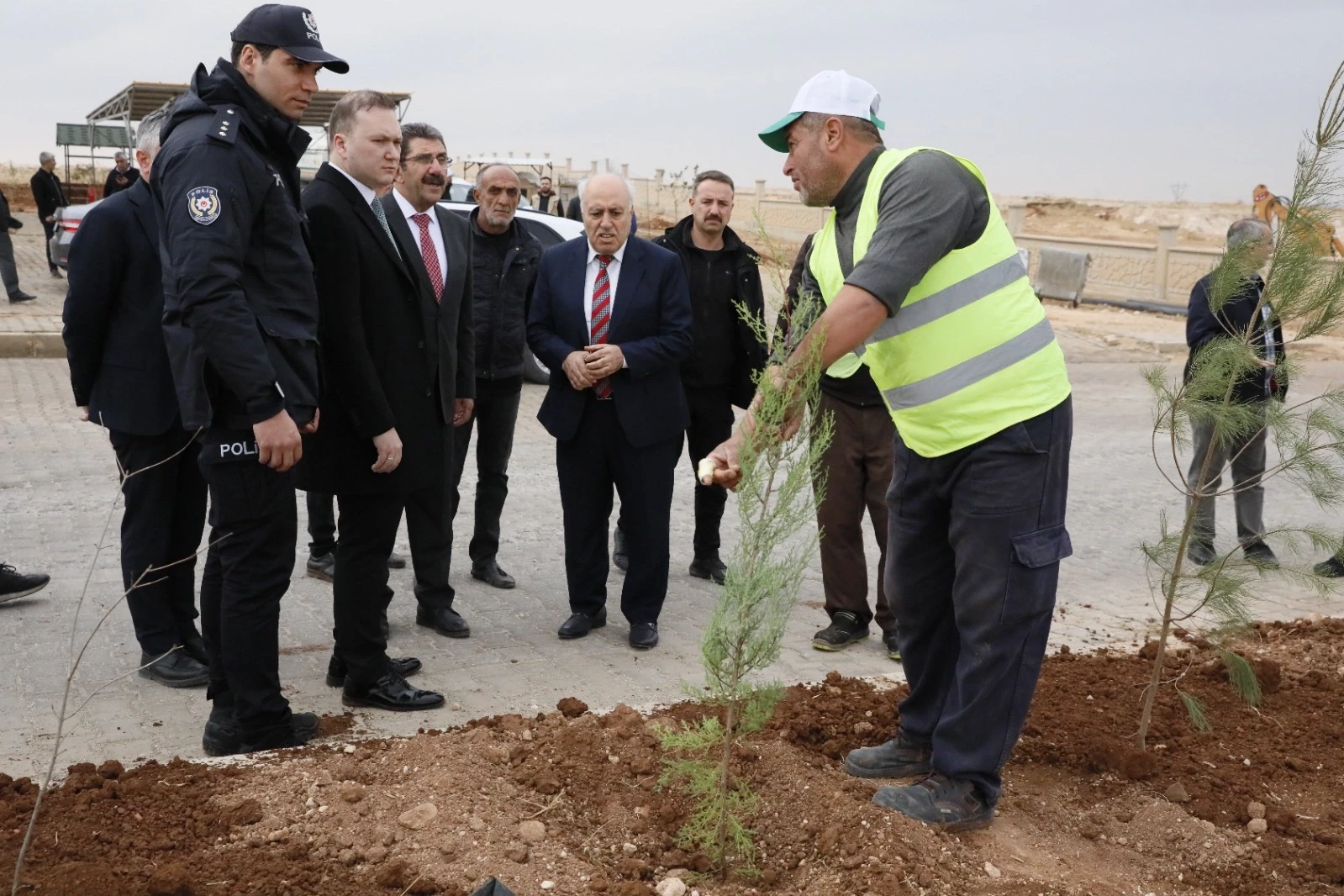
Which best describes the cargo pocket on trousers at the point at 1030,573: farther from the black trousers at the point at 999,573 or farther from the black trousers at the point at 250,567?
the black trousers at the point at 250,567

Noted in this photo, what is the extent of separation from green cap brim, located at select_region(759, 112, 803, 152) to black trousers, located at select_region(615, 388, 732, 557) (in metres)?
2.96

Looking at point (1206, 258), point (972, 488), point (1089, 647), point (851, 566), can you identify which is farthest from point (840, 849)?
point (1206, 258)

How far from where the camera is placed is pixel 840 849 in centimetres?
337

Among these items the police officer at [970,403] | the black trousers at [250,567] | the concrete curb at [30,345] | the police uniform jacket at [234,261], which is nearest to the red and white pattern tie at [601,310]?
the police uniform jacket at [234,261]

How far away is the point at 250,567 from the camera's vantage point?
4082 mm

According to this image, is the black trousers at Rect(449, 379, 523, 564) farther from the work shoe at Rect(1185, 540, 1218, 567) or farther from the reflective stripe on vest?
the work shoe at Rect(1185, 540, 1218, 567)

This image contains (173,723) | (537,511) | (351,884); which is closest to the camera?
(351,884)

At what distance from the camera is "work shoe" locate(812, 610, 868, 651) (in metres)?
5.81

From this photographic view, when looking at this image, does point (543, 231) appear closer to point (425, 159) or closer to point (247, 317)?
point (425, 159)

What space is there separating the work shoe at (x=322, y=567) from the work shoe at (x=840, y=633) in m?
2.57

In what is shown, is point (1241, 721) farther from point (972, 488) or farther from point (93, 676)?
point (93, 676)

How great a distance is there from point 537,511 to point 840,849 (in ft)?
17.0

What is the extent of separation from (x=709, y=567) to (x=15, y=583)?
11.5 feet

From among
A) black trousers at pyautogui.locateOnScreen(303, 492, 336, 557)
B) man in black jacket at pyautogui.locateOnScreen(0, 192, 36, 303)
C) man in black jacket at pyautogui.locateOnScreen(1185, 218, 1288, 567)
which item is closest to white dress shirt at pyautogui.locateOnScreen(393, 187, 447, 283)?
black trousers at pyautogui.locateOnScreen(303, 492, 336, 557)
